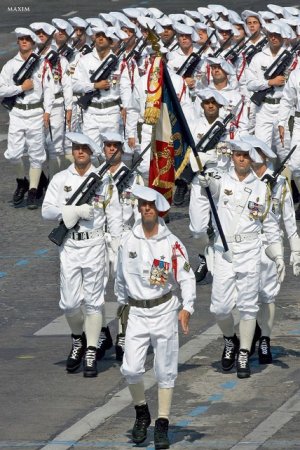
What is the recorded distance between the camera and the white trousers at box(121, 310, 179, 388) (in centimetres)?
1614

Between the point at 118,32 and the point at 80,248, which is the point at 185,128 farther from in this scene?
the point at 118,32

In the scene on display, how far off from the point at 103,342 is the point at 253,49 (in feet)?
36.8

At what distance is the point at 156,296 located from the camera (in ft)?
53.3

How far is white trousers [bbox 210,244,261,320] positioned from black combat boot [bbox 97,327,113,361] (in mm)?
1392

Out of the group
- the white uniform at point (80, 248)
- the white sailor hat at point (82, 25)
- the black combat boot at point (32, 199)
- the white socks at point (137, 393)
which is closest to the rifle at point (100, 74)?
the black combat boot at point (32, 199)

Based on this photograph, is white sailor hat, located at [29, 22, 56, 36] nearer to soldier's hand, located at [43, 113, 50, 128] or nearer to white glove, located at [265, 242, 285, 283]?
soldier's hand, located at [43, 113, 50, 128]

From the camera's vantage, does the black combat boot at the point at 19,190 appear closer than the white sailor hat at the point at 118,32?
Yes

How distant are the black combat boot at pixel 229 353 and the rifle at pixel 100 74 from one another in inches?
334

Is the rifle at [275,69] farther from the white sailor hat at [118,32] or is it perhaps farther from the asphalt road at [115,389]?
the asphalt road at [115,389]

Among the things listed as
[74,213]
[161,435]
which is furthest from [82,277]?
[161,435]

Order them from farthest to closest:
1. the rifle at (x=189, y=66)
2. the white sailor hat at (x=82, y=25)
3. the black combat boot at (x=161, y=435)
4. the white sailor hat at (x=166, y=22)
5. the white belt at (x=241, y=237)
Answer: the white sailor hat at (x=82, y=25) < the white sailor hat at (x=166, y=22) < the rifle at (x=189, y=66) < the white belt at (x=241, y=237) < the black combat boot at (x=161, y=435)

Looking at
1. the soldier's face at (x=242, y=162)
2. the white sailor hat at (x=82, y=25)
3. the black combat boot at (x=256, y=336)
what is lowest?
the white sailor hat at (x=82, y=25)

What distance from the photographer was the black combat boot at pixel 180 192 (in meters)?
26.7

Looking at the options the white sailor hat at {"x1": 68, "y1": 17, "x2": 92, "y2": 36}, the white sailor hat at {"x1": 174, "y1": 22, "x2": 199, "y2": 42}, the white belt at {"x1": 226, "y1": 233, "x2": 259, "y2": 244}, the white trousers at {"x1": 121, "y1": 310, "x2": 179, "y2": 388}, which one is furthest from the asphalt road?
the white sailor hat at {"x1": 68, "y1": 17, "x2": 92, "y2": 36}
